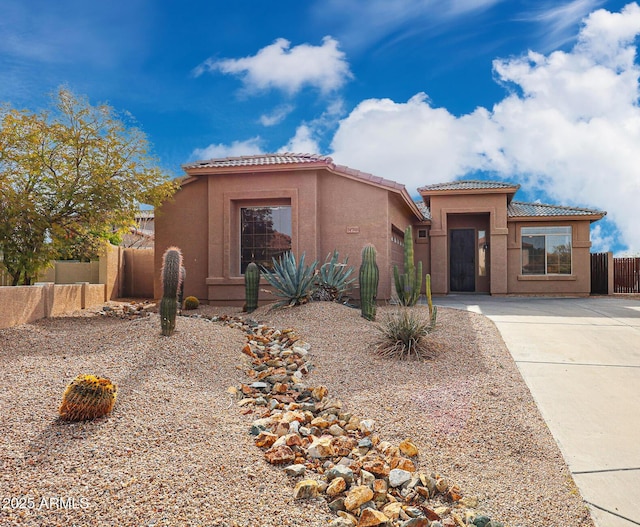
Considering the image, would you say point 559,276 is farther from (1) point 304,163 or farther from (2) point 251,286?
(2) point 251,286

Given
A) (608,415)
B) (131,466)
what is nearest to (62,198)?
(131,466)

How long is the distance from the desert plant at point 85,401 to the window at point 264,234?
909 cm

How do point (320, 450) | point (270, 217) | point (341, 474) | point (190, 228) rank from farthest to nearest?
1. point (190, 228)
2. point (270, 217)
3. point (320, 450)
4. point (341, 474)

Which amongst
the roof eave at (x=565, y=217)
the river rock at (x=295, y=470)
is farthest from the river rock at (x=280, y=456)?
the roof eave at (x=565, y=217)

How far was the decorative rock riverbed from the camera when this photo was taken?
3.17 metres

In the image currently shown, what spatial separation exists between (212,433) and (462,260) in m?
16.4

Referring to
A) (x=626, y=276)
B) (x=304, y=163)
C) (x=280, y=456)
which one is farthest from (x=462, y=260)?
(x=280, y=456)

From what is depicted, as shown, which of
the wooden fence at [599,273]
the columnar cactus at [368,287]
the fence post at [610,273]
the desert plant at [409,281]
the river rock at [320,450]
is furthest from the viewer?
the wooden fence at [599,273]

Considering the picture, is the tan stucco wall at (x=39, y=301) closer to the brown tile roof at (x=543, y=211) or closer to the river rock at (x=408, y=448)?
the river rock at (x=408, y=448)

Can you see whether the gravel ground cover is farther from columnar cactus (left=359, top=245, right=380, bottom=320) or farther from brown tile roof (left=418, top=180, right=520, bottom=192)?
brown tile roof (left=418, top=180, right=520, bottom=192)

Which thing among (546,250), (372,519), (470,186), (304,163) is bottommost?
(372,519)

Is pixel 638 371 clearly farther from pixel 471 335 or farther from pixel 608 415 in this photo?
pixel 471 335

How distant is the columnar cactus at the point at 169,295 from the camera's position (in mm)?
6891

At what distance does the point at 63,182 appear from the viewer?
37.0 feet
